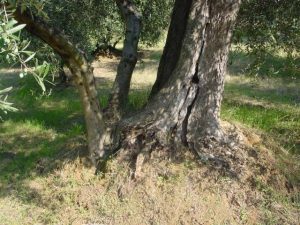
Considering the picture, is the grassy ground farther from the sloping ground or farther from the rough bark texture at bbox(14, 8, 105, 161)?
the rough bark texture at bbox(14, 8, 105, 161)

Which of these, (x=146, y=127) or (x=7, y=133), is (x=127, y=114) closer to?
(x=146, y=127)

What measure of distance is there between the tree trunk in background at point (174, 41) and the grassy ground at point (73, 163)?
1.80 m

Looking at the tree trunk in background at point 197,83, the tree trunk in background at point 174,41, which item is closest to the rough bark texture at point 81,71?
the tree trunk in background at point 197,83

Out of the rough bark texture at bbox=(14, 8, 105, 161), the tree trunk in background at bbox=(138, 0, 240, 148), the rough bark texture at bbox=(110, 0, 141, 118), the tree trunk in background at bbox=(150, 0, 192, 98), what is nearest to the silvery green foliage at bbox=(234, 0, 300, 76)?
the tree trunk in background at bbox=(138, 0, 240, 148)

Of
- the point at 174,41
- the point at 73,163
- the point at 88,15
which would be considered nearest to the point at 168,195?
the point at 73,163

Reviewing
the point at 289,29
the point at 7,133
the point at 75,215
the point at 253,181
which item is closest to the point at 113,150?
the point at 75,215

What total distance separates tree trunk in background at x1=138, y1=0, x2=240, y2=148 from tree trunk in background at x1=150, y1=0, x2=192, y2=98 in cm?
79

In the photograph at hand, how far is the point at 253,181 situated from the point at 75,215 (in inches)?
121

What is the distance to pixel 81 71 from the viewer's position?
319 inches

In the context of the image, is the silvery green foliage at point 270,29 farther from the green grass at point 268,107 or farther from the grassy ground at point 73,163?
the grassy ground at point 73,163

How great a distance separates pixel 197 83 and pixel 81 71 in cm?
206

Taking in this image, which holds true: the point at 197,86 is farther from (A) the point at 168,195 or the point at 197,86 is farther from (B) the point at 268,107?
(B) the point at 268,107

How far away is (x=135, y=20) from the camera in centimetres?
1017

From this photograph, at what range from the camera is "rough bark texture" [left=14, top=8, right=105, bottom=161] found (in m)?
7.39
